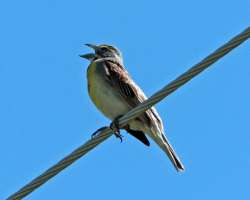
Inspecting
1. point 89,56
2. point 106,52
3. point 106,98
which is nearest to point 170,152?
point 106,98

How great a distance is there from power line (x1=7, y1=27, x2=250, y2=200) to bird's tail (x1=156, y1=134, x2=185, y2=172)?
2.58m

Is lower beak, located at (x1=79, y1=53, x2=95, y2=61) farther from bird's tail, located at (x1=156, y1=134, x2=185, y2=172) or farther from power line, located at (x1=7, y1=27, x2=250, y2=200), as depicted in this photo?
power line, located at (x1=7, y1=27, x2=250, y2=200)

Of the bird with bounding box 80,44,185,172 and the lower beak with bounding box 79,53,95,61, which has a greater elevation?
the lower beak with bounding box 79,53,95,61

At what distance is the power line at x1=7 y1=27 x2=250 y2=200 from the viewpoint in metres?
5.49

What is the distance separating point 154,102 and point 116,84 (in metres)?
3.16

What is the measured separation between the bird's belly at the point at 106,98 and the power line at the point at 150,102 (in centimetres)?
241

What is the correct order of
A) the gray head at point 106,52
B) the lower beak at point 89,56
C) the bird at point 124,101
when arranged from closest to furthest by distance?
the bird at point 124,101, the lower beak at point 89,56, the gray head at point 106,52

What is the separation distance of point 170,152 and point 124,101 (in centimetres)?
80

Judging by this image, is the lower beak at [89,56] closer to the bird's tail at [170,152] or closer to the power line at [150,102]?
the bird's tail at [170,152]

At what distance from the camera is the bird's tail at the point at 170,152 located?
355 inches

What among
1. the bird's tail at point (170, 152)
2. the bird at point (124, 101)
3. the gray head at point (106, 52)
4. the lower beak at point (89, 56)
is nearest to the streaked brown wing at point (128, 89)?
the bird at point (124, 101)

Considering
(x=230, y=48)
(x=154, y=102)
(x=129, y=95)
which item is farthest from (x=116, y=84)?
(x=230, y=48)

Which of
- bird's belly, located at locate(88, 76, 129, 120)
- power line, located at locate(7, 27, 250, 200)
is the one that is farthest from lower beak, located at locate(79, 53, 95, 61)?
power line, located at locate(7, 27, 250, 200)

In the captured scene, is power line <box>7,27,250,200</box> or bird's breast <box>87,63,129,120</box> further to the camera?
bird's breast <box>87,63,129,120</box>
